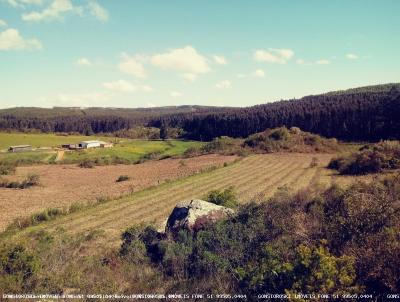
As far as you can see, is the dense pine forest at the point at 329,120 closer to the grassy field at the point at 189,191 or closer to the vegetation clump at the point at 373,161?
the grassy field at the point at 189,191

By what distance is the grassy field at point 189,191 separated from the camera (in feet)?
77.9

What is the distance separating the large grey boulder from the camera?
13195 millimetres

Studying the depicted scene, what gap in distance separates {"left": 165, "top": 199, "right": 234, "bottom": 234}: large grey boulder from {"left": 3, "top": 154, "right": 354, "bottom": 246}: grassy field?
19.0 feet

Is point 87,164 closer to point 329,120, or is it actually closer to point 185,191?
point 185,191

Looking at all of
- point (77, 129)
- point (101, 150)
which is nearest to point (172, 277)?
point (101, 150)

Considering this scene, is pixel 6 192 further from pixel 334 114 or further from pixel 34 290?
pixel 334 114

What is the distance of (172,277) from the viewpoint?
10164mm

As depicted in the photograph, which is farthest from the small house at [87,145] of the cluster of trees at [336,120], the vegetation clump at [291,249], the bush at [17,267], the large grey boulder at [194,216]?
the bush at [17,267]

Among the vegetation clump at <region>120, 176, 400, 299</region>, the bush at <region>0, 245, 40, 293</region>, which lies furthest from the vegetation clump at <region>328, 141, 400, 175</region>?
the bush at <region>0, 245, 40, 293</region>

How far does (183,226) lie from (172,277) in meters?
3.24

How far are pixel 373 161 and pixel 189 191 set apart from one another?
19.1m

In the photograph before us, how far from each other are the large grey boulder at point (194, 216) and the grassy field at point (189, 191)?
580 cm

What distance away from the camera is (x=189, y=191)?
34.6m

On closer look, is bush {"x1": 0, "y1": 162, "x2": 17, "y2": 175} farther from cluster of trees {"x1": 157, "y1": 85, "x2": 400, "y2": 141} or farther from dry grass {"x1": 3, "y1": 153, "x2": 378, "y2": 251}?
cluster of trees {"x1": 157, "y1": 85, "x2": 400, "y2": 141}
